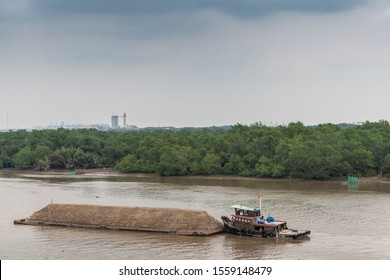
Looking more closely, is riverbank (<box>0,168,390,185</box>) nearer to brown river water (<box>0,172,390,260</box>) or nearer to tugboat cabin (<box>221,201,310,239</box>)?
brown river water (<box>0,172,390,260</box>)

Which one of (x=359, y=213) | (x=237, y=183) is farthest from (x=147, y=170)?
(x=359, y=213)

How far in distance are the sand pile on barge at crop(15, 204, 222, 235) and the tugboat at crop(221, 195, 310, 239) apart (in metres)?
1.16

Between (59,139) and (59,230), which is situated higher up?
(59,139)

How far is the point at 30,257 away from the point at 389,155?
47305mm

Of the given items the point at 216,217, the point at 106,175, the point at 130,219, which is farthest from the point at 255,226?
the point at 106,175

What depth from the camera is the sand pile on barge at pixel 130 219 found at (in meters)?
37.5

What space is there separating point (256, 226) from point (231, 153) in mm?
47157

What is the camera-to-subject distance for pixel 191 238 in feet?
118

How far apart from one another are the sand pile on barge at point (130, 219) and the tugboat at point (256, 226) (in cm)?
Result: 116

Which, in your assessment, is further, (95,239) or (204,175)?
(204,175)

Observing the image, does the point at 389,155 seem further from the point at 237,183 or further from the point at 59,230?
the point at 59,230

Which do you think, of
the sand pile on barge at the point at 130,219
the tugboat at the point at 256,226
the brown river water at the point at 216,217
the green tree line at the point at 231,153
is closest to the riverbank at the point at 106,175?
the green tree line at the point at 231,153

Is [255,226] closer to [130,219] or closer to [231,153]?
[130,219]

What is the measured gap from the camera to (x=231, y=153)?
273 ft
